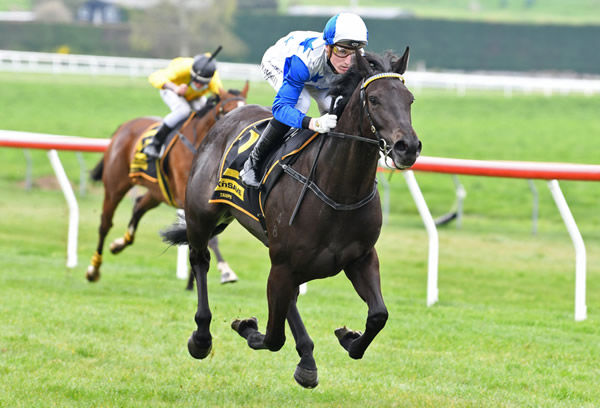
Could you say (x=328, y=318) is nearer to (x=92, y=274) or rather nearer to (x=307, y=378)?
(x=307, y=378)

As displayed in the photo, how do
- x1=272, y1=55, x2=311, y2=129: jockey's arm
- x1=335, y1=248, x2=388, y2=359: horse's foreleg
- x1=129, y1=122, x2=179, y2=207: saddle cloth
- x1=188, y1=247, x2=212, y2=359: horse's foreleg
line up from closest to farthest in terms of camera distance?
x1=335, y1=248, x2=388, y2=359: horse's foreleg
x1=272, y1=55, x2=311, y2=129: jockey's arm
x1=188, y1=247, x2=212, y2=359: horse's foreleg
x1=129, y1=122, x2=179, y2=207: saddle cloth

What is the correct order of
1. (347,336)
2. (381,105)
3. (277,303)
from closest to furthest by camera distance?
(381,105)
(277,303)
(347,336)

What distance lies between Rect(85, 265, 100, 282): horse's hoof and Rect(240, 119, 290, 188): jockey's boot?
3.67 m

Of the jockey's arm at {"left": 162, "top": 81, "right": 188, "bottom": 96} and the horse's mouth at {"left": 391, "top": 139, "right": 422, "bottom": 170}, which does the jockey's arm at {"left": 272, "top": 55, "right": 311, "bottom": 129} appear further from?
the jockey's arm at {"left": 162, "top": 81, "right": 188, "bottom": 96}

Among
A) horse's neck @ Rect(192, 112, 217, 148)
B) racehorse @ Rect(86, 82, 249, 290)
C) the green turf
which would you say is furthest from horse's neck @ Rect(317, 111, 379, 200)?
horse's neck @ Rect(192, 112, 217, 148)

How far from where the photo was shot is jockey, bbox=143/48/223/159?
751 cm

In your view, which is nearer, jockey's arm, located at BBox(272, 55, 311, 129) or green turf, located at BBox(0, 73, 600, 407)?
jockey's arm, located at BBox(272, 55, 311, 129)

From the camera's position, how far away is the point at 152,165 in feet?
25.3

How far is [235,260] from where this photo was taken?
950 centimetres

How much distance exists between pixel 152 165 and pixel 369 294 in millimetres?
4043

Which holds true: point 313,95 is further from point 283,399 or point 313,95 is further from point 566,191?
point 566,191

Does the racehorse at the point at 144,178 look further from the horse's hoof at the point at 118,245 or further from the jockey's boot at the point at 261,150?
the jockey's boot at the point at 261,150

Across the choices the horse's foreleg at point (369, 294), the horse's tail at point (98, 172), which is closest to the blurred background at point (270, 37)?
the horse's tail at point (98, 172)

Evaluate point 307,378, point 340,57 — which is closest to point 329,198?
point 340,57
